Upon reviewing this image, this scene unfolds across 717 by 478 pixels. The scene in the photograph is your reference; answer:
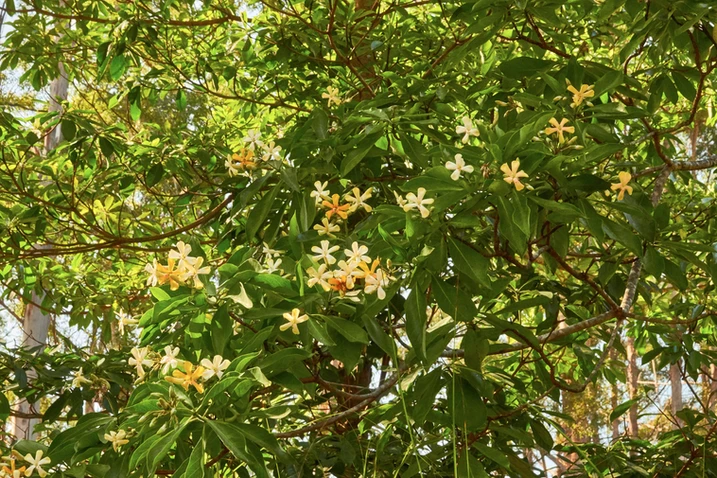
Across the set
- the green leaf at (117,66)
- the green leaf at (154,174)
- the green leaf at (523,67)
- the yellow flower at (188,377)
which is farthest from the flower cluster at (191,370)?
the green leaf at (117,66)

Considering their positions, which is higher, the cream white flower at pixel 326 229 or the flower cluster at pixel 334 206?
the flower cluster at pixel 334 206

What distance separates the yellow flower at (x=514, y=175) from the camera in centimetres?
107

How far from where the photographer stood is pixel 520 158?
3.77 ft

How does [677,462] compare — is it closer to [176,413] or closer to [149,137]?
[176,413]

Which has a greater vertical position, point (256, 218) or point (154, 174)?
point (154, 174)

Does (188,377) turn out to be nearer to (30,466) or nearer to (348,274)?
(348,274)

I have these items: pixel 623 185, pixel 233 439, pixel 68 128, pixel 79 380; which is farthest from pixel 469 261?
pixel 68 128

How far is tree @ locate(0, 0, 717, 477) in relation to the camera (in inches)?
45.3

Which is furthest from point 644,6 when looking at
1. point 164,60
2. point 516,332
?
point 164,60

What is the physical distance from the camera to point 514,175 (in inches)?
42.5

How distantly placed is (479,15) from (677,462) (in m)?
1.20

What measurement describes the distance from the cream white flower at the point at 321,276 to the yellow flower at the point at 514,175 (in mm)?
290

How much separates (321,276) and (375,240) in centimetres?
14

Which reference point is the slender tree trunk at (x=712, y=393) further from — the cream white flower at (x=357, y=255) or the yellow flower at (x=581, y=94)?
the cream white flower at (x=357, y=255)
